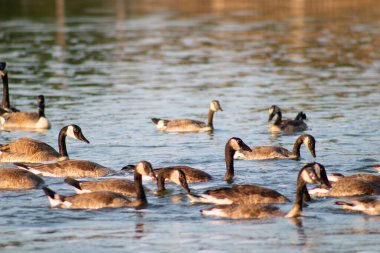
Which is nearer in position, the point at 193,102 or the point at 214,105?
the point at 214,105

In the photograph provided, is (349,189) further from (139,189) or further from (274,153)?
(274,153)

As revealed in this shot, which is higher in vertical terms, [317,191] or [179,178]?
[179,178]

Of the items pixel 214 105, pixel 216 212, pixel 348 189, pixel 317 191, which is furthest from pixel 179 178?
pixel 214 105

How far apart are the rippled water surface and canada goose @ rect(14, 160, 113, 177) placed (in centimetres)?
25

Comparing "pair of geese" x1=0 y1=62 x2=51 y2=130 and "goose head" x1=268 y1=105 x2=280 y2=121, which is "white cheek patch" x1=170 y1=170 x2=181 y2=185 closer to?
"goose head" x1=268 y1=105 x2=280 y2=121

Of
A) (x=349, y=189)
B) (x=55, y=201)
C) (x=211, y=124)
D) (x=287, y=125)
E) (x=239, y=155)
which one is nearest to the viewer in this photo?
(x=55, y=201)

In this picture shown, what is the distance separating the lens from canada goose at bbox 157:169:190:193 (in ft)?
60.5

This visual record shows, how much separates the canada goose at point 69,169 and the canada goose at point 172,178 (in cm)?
205

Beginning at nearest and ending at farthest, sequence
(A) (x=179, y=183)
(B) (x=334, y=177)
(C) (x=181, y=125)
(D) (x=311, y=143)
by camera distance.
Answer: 1. (A) (x=179, y=183)
2. (B) (x=334, y=177)
3. (D) (x=311, y=143)
4. (C) (x=181, y=125)

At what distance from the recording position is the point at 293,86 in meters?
37.8

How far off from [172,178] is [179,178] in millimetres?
220

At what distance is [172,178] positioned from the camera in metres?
18.7

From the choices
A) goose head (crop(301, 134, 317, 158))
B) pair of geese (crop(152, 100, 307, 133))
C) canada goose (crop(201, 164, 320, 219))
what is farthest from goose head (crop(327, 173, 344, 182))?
pair of geese (crop(152, 100, 307, 133))

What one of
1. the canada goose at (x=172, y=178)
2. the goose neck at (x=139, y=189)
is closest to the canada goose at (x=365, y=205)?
the canada goose at (x=172, y=178)
